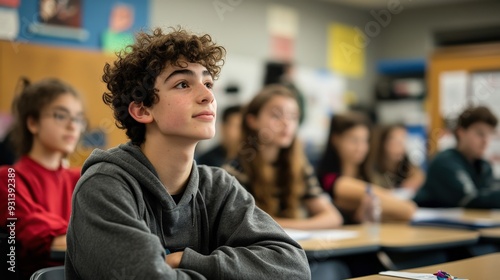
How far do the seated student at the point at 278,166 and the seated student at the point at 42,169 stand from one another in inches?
30.4

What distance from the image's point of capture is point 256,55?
21.3ft

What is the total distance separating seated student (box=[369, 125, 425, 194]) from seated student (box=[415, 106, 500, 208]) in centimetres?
38

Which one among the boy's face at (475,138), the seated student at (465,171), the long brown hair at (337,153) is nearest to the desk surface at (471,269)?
the long brown hair at (337,153)

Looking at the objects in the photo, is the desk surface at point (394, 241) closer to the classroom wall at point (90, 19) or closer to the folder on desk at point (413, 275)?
the folder on desk at point (413, 275)

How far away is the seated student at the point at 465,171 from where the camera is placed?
4.19 m

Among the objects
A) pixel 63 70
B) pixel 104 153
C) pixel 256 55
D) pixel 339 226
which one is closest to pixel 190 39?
pixel 104 153

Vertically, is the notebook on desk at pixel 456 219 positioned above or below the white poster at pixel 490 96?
below

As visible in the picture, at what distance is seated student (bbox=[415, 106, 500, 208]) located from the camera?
13.8ft

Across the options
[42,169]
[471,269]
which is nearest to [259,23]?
[42,169]

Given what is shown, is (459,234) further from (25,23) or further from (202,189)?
(25,23)

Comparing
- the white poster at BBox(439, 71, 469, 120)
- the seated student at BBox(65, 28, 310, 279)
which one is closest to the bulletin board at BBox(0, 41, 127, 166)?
the seated student at BBox(65, 28, 310, 279)

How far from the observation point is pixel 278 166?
321 cm

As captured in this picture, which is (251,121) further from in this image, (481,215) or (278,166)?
(481,215)

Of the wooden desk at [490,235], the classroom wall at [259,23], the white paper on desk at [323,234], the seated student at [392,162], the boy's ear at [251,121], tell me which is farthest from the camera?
the classroom wall at [259,23]
